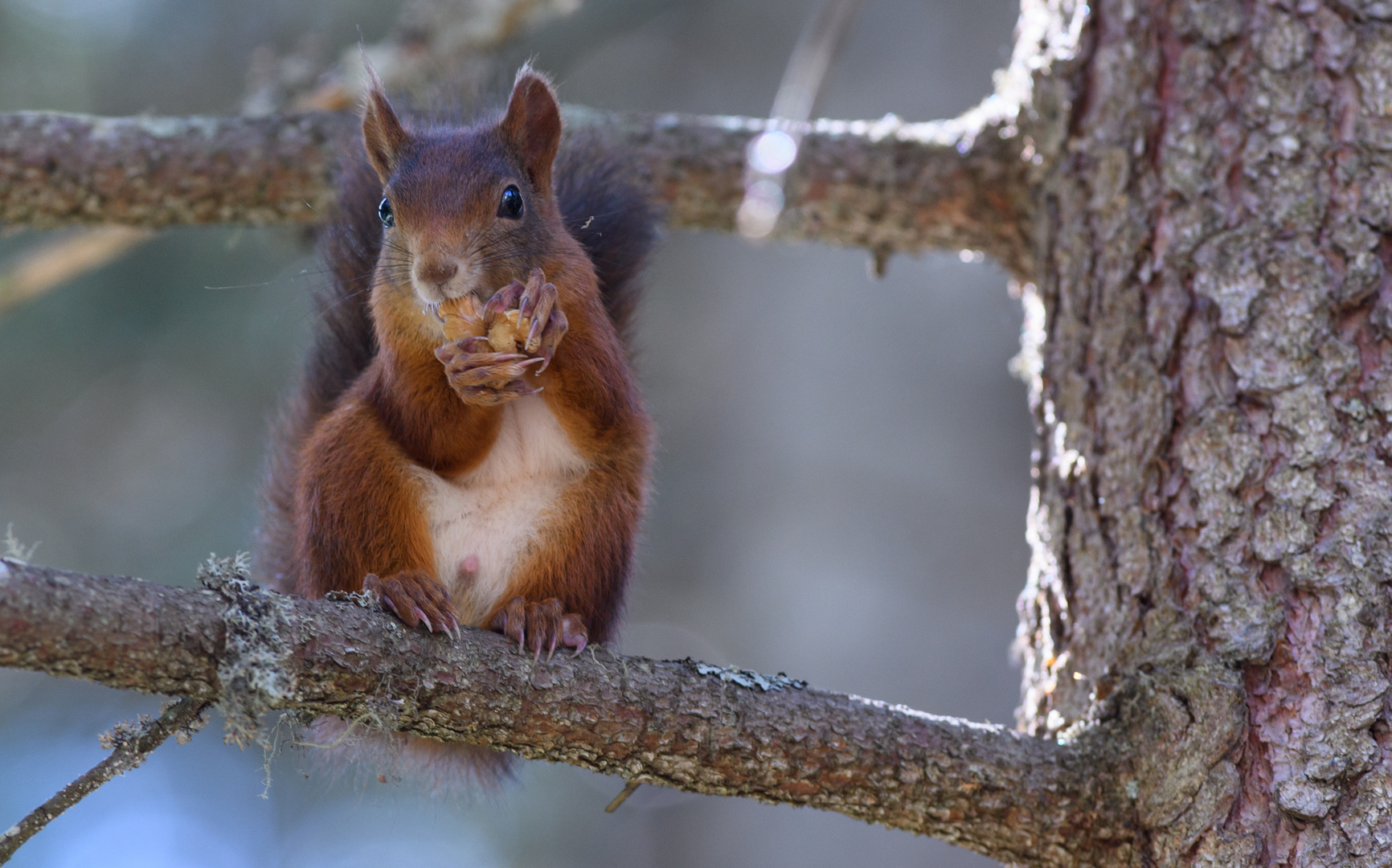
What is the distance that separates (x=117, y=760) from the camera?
102 centimetres

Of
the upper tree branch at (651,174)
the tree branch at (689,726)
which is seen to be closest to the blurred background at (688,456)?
the upper tree branch at (651,174)

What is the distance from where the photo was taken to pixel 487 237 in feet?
5.32

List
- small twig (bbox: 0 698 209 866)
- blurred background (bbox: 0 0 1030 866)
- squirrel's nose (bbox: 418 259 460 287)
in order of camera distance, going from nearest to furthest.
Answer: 1. small twig (bbox: 0 698 209 866)
2. squirrel's nose (bbox: 418 259 460 287)
3. blurred background (bbox: 0 0 1030 866)

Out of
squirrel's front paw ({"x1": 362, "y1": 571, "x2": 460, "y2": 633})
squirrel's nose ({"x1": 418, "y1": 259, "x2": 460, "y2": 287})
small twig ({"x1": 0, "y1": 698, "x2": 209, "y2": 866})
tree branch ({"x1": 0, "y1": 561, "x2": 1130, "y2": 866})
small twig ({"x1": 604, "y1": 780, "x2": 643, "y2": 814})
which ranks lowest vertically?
small twig ({"x1": 0, "y1": 698, "x2": 209, "y2": 866})

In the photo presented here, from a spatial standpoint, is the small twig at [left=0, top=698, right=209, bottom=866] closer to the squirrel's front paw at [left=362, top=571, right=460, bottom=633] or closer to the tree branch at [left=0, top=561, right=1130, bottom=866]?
the tree branch at [left=0, top=561, right=1130, bottom=866]

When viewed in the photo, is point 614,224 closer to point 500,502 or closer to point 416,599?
point 500,502

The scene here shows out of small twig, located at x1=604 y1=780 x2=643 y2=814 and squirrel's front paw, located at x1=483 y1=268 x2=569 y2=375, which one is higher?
squirrel's front paw, located at x1=483 y1=268 x2=569 y2=375

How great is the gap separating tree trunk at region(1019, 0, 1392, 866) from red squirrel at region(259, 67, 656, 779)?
2.20 ft

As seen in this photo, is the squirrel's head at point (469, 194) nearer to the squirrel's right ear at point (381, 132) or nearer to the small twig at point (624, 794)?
the squirrel's right ear at point (381, 132)

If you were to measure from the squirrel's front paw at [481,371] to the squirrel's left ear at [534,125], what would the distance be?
407 millimetres

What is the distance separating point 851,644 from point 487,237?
3.00 m

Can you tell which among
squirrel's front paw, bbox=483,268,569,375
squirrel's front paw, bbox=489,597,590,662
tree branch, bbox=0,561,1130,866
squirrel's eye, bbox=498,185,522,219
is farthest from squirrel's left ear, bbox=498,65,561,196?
tree branch, bbox=0,561,1130,866

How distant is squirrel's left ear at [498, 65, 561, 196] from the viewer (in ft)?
5.82

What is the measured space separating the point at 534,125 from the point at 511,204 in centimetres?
20
